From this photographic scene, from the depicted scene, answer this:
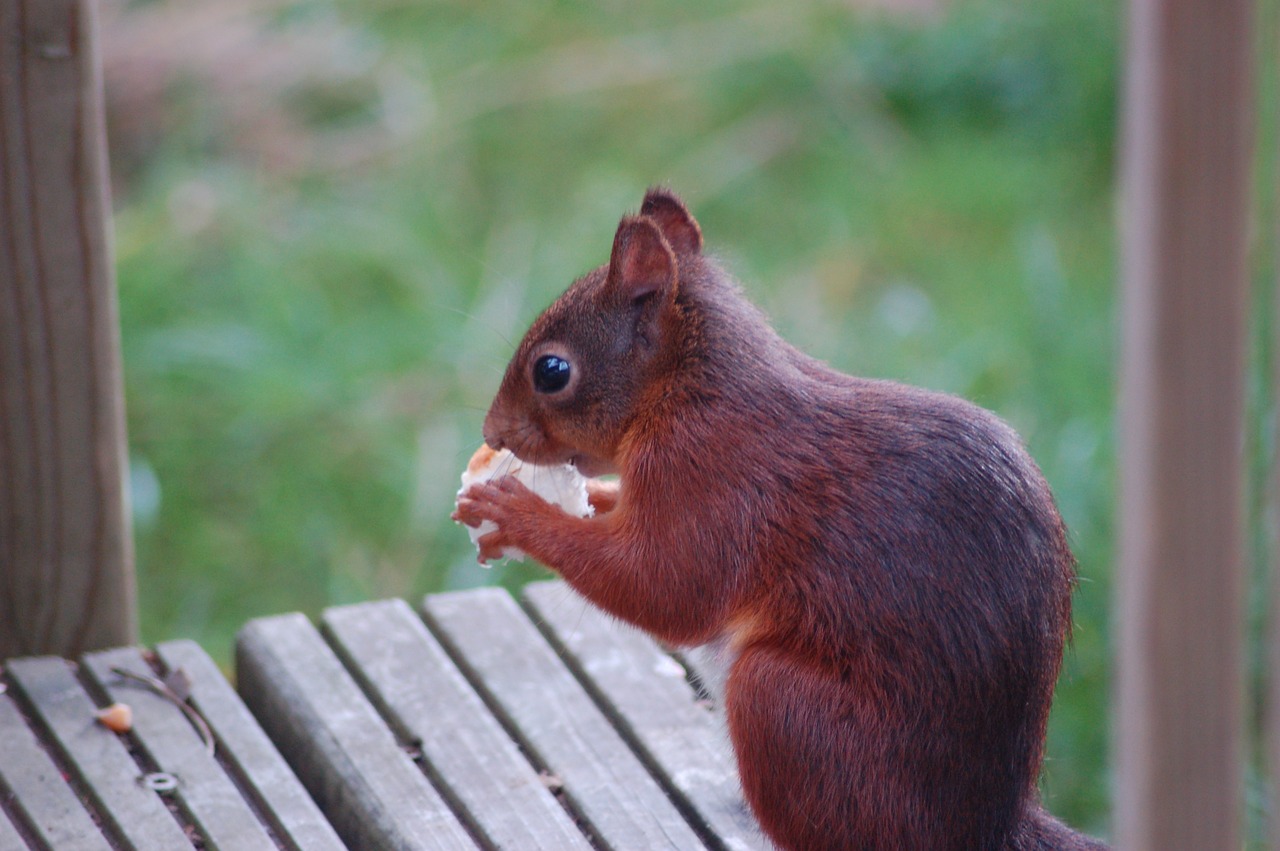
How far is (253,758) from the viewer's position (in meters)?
2.17

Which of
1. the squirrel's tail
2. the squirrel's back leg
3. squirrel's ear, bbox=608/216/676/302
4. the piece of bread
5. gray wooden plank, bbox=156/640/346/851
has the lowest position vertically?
gray wooden plank, bbox=156/640/346/851

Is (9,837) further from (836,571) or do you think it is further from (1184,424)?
(1184,424)

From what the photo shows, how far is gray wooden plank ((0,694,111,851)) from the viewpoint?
6.49 ft

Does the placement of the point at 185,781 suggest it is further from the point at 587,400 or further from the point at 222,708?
the point at 587,400

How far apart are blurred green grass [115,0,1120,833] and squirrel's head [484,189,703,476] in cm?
37

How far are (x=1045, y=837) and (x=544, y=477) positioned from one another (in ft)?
2.88

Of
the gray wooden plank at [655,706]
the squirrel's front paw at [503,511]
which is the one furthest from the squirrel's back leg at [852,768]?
the squirrel's front paw at [503,511]

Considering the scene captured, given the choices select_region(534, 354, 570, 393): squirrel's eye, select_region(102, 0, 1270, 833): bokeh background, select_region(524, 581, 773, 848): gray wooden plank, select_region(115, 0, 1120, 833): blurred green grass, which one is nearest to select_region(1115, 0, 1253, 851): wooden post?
select_region(524, 581, 773, 848): gray wooden plank

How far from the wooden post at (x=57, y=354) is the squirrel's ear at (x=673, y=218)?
0.80 metres

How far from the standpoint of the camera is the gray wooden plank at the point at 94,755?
2.01 m

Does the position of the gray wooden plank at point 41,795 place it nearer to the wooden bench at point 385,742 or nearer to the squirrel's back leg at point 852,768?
the wooden bench at point 385,742

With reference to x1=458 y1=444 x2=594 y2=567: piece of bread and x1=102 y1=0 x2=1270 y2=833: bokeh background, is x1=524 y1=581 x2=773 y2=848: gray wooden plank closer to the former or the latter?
x1=458 y1=444 x2=594 y2=567: piece of bread

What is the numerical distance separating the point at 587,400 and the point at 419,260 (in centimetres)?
275

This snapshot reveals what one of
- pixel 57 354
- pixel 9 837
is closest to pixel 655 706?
pixel 9 837
